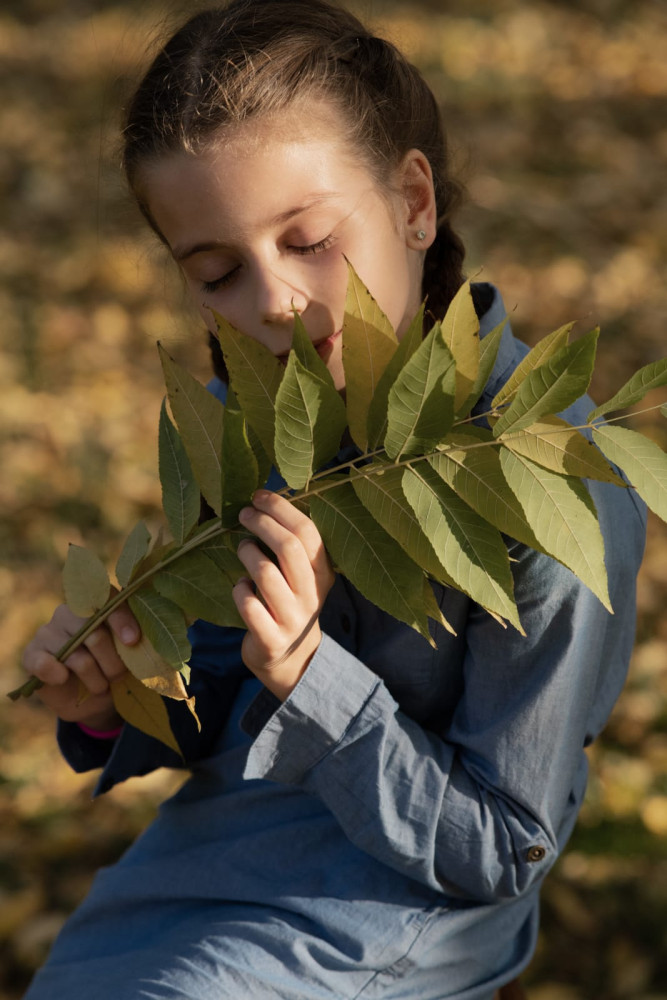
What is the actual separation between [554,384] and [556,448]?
2.9 inches

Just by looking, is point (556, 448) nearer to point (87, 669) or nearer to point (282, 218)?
point (282, 218)

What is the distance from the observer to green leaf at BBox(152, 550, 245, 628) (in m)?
1.12

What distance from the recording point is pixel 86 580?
4.11ft

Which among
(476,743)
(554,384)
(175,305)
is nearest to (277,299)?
(554,384)

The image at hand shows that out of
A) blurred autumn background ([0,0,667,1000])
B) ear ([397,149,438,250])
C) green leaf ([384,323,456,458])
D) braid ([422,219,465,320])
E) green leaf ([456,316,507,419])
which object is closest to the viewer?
green leaf ([384,323,456,458])

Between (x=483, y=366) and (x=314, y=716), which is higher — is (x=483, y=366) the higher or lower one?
the higher one

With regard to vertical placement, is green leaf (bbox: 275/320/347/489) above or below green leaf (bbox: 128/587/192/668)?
above

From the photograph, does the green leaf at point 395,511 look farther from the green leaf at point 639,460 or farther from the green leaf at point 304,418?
the green leaf at point 639,460

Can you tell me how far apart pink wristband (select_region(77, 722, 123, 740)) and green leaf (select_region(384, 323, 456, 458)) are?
85cm

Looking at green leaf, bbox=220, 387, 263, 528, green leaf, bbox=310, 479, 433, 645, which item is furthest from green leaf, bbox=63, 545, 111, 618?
Answer: green leaf, bbox=310, 479, 433, 645

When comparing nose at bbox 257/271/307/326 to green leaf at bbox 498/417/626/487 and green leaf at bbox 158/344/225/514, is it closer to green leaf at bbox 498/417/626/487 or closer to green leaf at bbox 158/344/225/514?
green leaf at bbox 158/344/225/514

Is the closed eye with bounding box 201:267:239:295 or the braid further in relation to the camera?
the braid

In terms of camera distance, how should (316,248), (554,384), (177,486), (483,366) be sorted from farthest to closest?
(316,248)
(177,486)
(483,366)
(554,384)

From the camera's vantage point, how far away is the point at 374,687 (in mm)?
1280
